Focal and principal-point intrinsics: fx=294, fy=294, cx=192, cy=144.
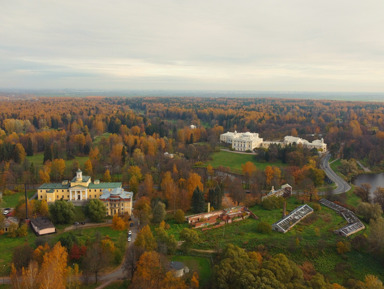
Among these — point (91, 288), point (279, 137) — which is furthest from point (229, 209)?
point (279, 137)

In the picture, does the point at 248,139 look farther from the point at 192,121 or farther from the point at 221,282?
the point at 221,282

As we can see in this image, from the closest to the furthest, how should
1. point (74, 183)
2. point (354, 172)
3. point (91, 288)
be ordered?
point (91, 288), point (74, 183), point (354, 172)

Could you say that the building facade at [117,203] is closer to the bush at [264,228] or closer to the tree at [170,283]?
the bush at [264,228]

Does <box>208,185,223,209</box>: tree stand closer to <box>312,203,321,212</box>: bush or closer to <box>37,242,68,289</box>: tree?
<box>312,203,321,212</box>: bush

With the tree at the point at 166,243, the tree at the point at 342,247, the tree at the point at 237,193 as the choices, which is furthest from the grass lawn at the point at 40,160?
the tree at the point at 342,247

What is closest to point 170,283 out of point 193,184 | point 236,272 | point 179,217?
point 236,272

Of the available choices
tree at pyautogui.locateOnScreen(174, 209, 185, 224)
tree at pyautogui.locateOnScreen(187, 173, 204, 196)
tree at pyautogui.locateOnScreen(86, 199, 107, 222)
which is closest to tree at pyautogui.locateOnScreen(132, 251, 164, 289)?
tree at pyautogui.locateOnScreen(174, 209, 185, 224)
